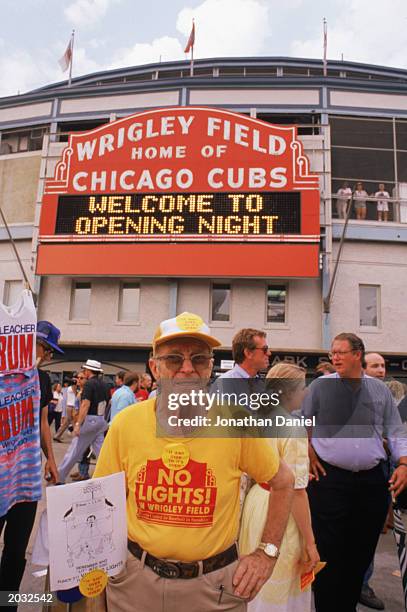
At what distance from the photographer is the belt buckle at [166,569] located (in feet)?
5.24

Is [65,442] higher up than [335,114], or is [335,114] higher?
[335,114]

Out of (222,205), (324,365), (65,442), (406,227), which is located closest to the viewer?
(324,365)

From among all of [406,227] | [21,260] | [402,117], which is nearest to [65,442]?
[21,260]

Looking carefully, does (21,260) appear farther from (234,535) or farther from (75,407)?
(234,535)

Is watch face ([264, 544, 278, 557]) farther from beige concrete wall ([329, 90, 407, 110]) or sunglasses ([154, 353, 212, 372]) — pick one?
beige concrete wall ([329, 90, 407, 110])

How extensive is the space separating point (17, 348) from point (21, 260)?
15022 millimetres

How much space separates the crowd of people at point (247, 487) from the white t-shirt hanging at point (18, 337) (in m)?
0.40

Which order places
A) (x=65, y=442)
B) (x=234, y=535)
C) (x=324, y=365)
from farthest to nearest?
(x=65, y=442), (x=324, y=365), (x=234, y=535)

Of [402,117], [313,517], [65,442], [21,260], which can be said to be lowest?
[65,442]

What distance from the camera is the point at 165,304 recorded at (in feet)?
50.3

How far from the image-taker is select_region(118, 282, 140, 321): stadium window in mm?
15698

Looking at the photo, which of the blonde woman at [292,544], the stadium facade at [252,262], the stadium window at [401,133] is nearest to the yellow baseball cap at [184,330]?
the blonde woman at [292,544]

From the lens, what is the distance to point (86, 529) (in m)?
1.54

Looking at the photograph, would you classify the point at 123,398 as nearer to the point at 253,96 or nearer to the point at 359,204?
the point at 359,204
